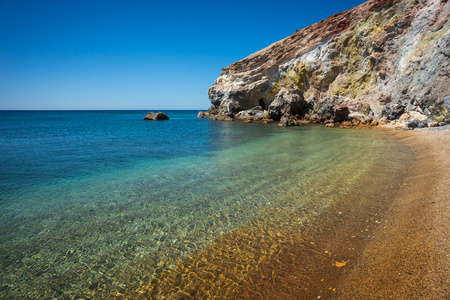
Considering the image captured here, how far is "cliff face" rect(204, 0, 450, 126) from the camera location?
21.5m

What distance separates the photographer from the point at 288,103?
37.4 metres

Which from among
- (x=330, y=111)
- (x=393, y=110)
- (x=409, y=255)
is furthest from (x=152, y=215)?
(x=330, y=111)

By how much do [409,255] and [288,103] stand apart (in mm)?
35839

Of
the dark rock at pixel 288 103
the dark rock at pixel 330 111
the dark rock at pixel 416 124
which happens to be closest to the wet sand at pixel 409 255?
the dark rock at pixel 416 124

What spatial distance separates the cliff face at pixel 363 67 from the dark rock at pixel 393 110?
0.30 ft

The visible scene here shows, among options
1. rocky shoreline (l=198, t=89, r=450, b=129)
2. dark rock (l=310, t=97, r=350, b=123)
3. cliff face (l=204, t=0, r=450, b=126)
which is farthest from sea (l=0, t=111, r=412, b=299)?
dark rock (l=310, t=97, r=350, b=123)

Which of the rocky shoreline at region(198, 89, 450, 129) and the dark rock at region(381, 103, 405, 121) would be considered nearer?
the rocky shoreline at region(198, 89, 450, 129)

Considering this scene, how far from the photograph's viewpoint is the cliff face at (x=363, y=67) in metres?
21.5

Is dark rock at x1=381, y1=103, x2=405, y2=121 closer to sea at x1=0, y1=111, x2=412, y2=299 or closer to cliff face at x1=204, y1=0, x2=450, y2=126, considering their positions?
cliff face at x1=204, y1=0, x2=450, y2=126

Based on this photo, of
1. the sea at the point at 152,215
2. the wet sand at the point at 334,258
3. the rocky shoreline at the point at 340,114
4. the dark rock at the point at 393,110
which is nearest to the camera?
the wet sand at the point at 334,258

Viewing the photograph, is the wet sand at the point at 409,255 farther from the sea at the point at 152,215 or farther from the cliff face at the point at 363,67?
the cliff face at the point at 363,67

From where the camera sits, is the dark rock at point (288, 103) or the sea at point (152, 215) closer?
the sea at point (152, 215)

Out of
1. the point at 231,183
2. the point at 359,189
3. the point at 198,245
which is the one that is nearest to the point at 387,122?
the point at 359,189

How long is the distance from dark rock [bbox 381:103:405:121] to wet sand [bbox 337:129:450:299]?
23.6 meters
